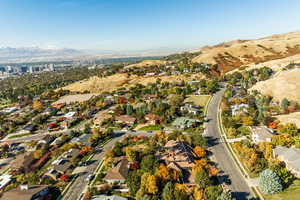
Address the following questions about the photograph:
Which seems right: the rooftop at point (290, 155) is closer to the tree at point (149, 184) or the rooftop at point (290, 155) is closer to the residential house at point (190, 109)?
the tree at point (149, 184)

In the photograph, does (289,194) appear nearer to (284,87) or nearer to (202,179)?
(202,179)

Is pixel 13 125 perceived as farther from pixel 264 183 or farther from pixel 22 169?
pixel 264 183

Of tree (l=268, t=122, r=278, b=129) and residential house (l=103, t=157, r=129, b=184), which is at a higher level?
tree (l=268, t=122, r=278, b=129)

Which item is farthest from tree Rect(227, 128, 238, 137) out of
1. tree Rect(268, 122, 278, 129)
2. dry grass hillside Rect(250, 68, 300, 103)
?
dry grass hillside Rect(250, 68, 300, 103)

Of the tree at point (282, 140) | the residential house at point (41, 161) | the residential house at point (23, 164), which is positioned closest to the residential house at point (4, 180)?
the residential house at point (23, 164)

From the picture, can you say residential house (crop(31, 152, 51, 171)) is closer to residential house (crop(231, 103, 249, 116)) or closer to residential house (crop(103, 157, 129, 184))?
residential house (crop(103, 157, 129, 184))

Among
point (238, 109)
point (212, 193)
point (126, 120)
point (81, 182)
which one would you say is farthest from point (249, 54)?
point (81, 182)
